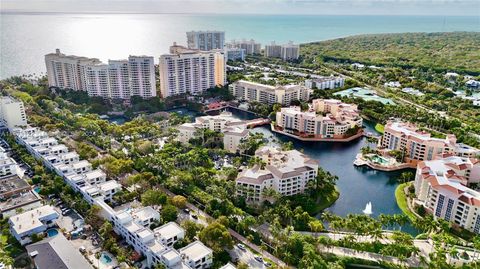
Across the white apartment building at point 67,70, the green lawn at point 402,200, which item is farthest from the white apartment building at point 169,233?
the white apartment building at point 67,70

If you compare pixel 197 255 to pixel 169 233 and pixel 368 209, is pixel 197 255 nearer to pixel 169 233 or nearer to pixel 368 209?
pixel 169 233

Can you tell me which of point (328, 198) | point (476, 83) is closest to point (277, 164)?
point (328, 198)

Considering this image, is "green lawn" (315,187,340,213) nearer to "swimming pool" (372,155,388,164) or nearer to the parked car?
the parked car

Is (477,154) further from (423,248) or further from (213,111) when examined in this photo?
(213,111)

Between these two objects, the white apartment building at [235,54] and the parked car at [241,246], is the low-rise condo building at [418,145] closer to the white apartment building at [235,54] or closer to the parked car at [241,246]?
the parked car at [241,246]

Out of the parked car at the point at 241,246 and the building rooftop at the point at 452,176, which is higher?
the building rooftop at the point at 452,176

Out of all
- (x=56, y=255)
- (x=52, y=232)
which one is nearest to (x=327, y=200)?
(x=56, y=255)

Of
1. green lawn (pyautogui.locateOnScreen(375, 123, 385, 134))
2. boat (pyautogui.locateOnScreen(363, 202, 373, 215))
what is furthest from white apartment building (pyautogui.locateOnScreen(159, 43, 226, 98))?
boat (pyautogui.locateOnScreen(363, 202, 373, 215))
